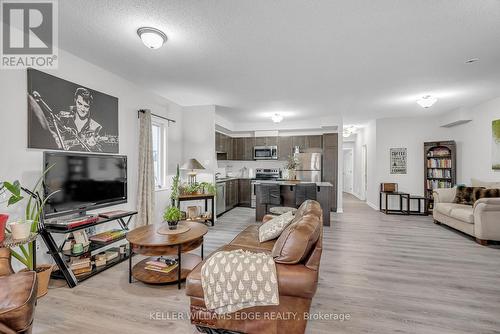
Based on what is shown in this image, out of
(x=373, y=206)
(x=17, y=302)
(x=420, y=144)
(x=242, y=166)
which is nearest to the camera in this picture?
(x=17, y=302)

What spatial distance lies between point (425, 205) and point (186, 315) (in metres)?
6.51

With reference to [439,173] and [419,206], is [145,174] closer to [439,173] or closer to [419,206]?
[419,206]

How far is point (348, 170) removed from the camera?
1075 centimetres

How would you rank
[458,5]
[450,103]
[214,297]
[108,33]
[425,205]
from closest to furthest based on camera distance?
[214,297] → [458,5] → [108,33] → [450,103] → [425,205]

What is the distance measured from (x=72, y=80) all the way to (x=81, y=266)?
87.8 inches

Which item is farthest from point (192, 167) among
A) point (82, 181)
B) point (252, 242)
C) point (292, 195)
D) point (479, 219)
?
point (479, 219)

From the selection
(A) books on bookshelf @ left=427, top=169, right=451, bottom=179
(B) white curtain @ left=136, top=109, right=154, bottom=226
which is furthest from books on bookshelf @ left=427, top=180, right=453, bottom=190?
(B) white curtain @ left=136, top=109, right=154, bottom=226

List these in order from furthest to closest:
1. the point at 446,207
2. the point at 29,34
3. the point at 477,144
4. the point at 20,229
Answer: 1. the point at 477,144
2. the point at 446,207
3. the point at 29,34
4. the point at 20,229

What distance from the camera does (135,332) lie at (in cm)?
176

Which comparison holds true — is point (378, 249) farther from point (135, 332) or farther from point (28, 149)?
point (28, 149)

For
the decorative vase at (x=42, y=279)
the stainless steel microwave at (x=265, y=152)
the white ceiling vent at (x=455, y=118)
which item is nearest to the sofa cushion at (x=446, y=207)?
the white ceiling vent at (x=455, y=118)

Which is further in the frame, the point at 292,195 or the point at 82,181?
the point at 292,195

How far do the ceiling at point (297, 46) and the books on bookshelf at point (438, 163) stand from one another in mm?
1957

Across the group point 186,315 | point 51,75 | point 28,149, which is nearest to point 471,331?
point 186,315
